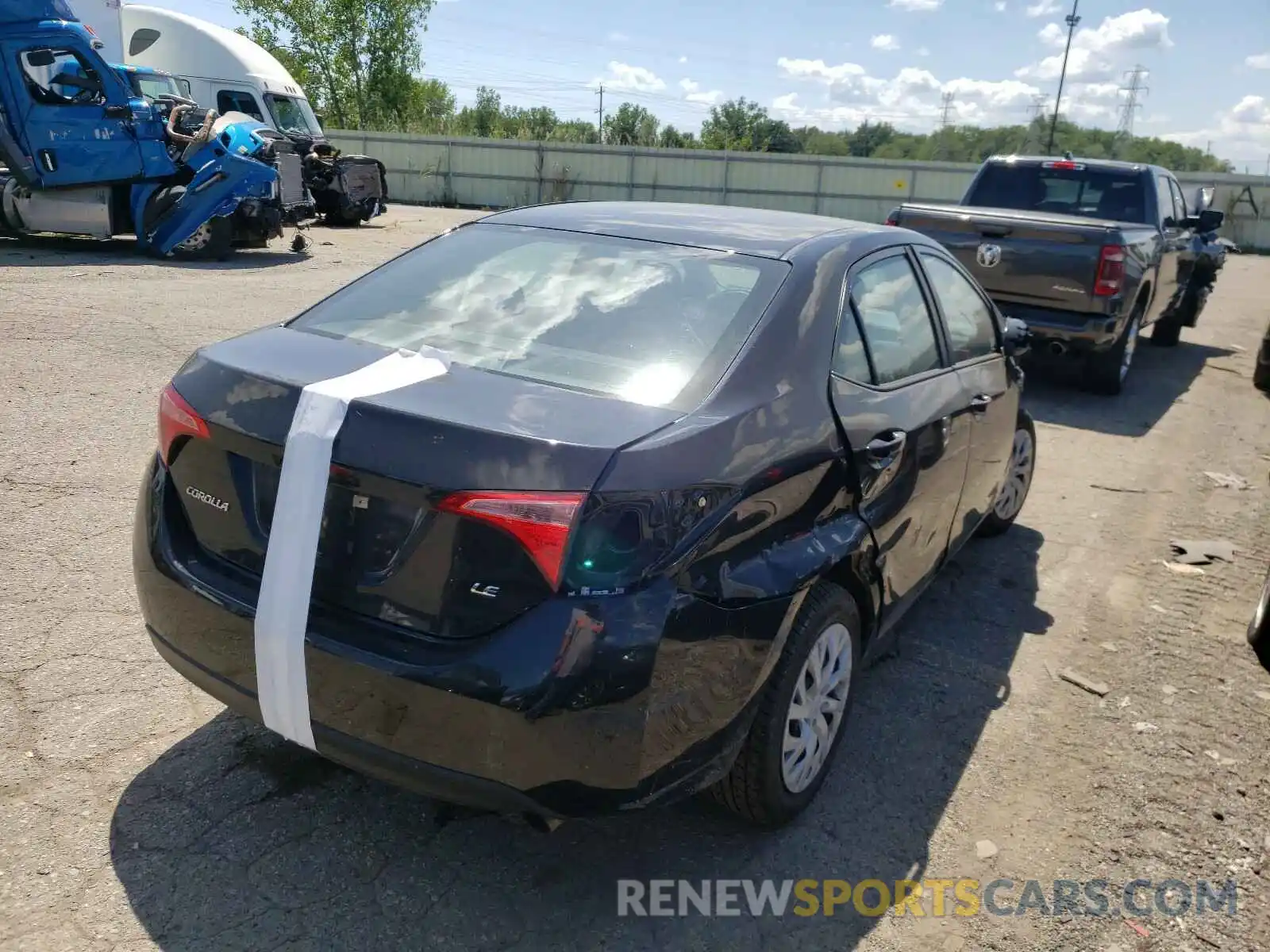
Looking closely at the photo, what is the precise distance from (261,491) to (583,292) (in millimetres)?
1148

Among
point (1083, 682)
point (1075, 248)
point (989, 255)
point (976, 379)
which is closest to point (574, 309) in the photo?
point (976, 379)

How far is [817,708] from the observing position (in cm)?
291

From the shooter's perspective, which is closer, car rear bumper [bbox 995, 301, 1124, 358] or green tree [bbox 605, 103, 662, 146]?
car rear bumper [bbox 995, 301, 1124, 358]

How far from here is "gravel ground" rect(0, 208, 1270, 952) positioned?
8.16 ft

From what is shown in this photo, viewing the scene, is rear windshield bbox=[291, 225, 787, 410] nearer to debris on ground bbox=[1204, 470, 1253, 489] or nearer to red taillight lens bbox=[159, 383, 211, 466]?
red taillight lens bbox=[159, 383, 211, 466]

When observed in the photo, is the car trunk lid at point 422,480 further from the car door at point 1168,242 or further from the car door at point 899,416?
the car door at point 1168,242

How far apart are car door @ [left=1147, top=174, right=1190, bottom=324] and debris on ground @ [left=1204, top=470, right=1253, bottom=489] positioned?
9.23 feet

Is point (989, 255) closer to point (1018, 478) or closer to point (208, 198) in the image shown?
point (1018, 478)

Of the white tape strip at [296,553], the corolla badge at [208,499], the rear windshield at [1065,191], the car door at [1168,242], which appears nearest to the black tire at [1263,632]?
the white tape strip at [296,553]

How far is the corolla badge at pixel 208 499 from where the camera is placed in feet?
8.26

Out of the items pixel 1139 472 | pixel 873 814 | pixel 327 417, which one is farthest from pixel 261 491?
pixel 1139 472

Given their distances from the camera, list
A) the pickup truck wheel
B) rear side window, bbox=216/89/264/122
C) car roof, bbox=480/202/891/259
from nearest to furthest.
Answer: car roof, bbox=480/202/891/259 → the pickup truck wheel → rear side window, bbox=216/89/264/122

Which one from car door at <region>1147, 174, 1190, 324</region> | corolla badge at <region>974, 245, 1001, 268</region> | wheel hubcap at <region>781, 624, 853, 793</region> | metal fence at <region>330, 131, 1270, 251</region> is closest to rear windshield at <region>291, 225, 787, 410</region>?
wheel hubcap at <region>781, 624, 853, 793</region>

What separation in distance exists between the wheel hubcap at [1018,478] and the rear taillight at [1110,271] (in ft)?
10.4
